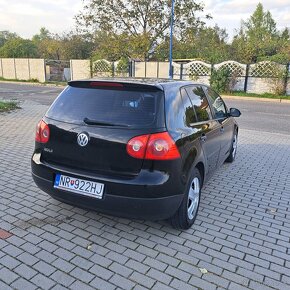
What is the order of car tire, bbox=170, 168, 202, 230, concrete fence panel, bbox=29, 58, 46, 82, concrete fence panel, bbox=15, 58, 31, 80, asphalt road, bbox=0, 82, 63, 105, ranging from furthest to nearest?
concrete fence panel, bbox=15, 58, 31, 80
concrete fence panel, bbox=29, 58, 46, 82
asphalt road, bbox=0, 82, 63, 105
car tire, bbox=170, 168, 202, 230

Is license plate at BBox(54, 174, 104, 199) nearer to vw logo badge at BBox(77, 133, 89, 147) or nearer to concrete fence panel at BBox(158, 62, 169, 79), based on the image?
vw logo badge at BBox(77, 133, 89, 147)

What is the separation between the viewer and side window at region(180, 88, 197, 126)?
3310 millimetres

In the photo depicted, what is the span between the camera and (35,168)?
10.9ft

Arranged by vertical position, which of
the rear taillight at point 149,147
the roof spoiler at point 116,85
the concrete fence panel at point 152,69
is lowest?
the rear taillight at point 149,147

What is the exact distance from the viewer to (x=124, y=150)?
279cm

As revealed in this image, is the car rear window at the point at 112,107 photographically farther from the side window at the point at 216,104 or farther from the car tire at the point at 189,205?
the side window at the point at 216,104

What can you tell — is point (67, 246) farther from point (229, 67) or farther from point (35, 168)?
point (229, 67)

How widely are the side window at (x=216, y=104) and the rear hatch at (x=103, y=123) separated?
1594mm

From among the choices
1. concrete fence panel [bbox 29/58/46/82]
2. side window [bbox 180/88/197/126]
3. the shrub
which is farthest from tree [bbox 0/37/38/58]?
side window [bbox 180/88/197/126]

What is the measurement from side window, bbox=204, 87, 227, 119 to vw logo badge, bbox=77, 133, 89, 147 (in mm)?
2108

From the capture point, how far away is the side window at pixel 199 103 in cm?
364

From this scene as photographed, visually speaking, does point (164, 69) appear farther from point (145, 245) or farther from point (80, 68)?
point (145, 245)

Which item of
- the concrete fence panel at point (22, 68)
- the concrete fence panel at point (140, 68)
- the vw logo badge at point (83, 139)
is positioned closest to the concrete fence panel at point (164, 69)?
the concrete fence panel at point (140, 68)

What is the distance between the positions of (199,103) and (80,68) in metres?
26.5
